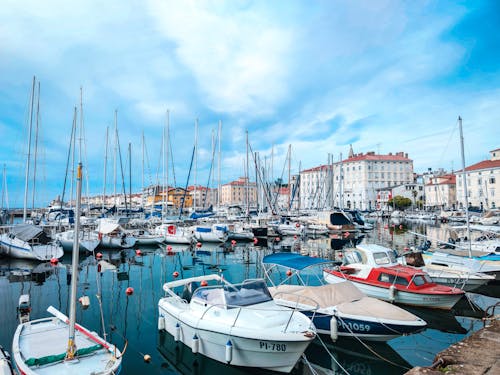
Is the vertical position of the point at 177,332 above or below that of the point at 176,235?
below

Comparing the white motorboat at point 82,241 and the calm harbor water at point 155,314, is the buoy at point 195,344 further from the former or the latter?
the white motorboat at point 82,241

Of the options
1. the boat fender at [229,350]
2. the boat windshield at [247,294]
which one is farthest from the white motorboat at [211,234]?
the boat fender at [229,350]

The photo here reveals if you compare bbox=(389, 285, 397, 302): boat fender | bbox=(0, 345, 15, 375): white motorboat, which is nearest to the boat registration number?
bbox=(0, 345, 15, 375): white motorboat

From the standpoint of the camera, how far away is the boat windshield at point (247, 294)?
9.53m

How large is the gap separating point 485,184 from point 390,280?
94.3 metres

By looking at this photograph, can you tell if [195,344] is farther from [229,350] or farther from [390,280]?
[390,280]

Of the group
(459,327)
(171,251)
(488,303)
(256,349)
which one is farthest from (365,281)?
(171,251)

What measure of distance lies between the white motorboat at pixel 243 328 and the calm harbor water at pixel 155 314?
59 centimetres

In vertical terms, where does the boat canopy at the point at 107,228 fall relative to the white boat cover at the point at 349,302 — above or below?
above

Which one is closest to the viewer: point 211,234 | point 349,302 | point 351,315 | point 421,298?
point 351,315

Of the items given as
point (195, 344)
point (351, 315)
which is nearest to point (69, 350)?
point (195, 344)

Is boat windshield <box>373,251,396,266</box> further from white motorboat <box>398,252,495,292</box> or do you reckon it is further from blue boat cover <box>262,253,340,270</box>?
blue boat cover <box>262,253,340,270</box>

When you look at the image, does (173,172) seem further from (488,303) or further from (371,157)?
(371,157)

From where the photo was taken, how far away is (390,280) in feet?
47.5
